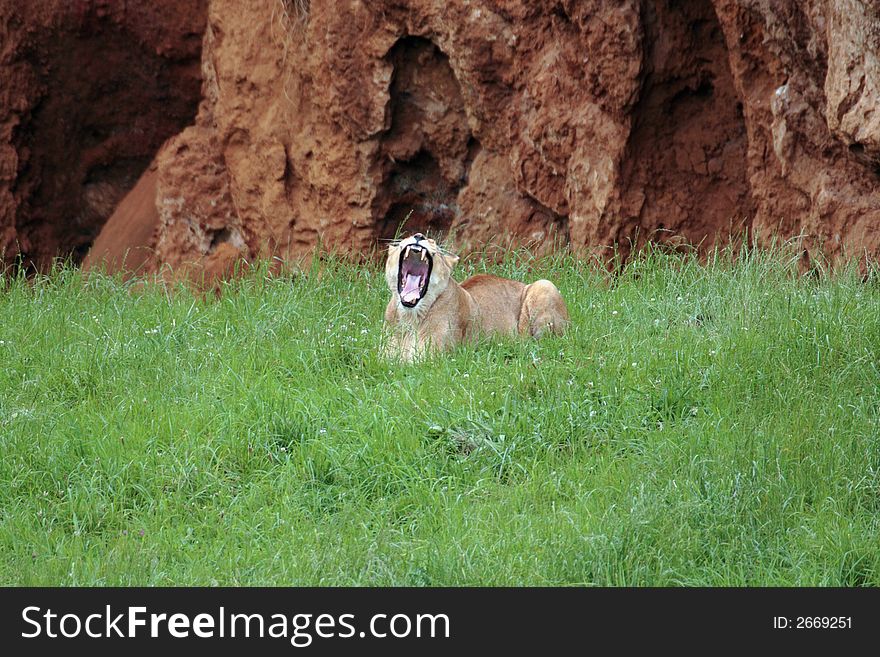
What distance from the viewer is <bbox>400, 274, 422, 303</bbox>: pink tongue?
353 inches

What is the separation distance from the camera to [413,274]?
915cm

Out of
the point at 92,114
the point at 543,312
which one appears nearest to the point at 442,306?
the point at 543,312

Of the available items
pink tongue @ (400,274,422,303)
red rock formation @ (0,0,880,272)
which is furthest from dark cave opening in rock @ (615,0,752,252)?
pink tongue @ (400,274,422,303)

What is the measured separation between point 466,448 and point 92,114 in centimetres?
949

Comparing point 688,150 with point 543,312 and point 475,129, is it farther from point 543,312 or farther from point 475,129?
point 543,312

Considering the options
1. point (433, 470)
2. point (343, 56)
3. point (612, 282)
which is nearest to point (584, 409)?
point (433, 470)

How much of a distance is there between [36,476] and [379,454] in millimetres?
2089

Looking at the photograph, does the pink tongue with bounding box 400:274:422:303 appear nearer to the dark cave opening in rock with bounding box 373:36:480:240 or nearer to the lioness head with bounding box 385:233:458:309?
the lioness head with bounding box 385:233:458:309

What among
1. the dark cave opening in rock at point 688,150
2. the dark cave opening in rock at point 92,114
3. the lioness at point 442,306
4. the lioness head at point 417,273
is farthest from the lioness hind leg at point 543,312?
the dark cave opening in rock at point 92,114

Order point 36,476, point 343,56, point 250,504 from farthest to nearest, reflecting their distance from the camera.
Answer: point 343,56
point 36,476
point 250,504

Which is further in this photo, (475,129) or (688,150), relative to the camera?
(475,129)

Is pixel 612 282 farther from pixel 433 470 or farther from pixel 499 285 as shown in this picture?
pixel 433 470

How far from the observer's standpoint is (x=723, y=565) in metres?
5.85

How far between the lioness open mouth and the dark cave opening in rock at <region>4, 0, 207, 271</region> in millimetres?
6829
